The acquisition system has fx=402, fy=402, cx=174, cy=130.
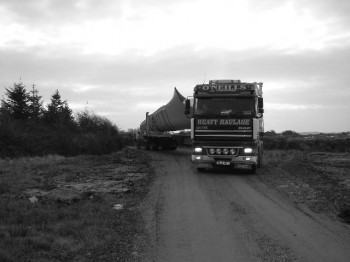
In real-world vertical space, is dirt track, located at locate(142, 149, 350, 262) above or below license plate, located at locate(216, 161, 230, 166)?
below

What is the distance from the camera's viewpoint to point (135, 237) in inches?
318

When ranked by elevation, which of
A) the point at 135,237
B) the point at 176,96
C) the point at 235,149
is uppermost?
the point at 176,96

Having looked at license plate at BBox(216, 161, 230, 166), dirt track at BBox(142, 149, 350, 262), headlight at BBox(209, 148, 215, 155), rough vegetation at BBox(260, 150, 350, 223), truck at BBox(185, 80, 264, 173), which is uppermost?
truck at BBox(185, 80, 264, 173)

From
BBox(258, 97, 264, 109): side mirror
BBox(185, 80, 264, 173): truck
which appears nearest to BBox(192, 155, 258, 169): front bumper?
BBox(185, 80, 264, 173): truck

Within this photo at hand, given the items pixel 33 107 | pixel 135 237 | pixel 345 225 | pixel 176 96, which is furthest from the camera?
pixel 33 107

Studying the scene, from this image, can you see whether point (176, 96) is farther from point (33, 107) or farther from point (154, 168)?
point (33, 107)

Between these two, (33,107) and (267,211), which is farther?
(33,107)

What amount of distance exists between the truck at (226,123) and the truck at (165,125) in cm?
672

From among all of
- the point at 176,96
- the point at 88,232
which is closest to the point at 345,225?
the point at 88,232

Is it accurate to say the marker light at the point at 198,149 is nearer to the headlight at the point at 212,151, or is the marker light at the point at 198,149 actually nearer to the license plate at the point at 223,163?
the headlight at the point at 212,151

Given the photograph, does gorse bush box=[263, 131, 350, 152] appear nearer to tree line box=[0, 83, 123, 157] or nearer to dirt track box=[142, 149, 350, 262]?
tree line box=[0, 83, 123, 157]

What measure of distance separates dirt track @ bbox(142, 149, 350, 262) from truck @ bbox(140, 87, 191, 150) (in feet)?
40.3

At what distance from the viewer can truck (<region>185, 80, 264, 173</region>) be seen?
17.1 metres

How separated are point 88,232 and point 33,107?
151ft
